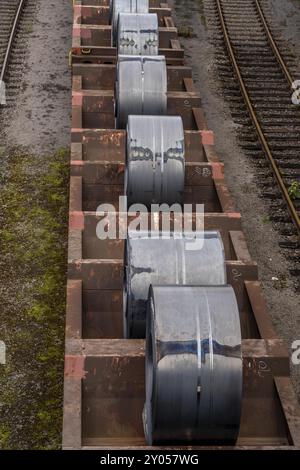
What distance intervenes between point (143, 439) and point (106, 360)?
0.98 metres

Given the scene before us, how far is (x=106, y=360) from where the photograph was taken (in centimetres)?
810

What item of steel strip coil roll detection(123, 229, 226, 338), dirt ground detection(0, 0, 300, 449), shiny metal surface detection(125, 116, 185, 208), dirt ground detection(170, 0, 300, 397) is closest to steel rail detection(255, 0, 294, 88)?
dirt ground detection(170, 0, 300, 397)

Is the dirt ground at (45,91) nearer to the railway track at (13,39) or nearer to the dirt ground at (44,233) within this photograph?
the dirt ground at (44,233)

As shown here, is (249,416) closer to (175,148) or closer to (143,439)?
(143,439)

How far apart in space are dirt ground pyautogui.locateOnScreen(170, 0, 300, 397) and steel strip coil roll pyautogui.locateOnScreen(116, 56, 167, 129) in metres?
2.31

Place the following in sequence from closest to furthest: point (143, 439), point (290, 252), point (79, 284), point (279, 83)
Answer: point (143, 439)
point (79, 284)
point (290, 252)
point (279, 83)

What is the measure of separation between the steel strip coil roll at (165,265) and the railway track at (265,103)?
3.57 metres

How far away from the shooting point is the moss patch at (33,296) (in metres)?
8.95

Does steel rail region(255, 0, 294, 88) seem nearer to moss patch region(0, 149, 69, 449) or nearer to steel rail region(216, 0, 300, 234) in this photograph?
steel rail region(216, 0, 300, 234)

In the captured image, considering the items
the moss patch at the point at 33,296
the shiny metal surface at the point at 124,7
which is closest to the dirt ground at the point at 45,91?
the moss patch at the point at 33,296

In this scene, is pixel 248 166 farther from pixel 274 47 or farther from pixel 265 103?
pixel 274 47

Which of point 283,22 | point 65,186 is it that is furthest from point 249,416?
point 283,22

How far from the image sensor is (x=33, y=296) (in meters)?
11.1

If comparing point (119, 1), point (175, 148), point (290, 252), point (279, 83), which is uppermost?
point (119, 1)
